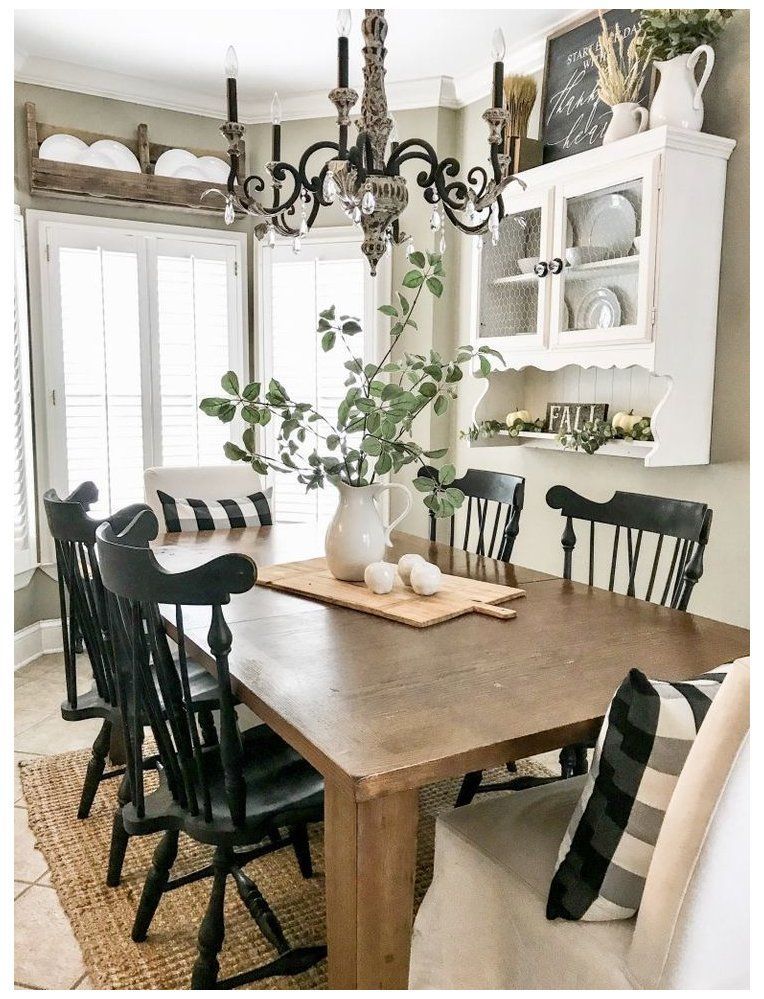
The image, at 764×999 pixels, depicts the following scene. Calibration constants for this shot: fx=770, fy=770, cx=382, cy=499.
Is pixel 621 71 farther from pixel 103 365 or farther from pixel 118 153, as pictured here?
pixel 103 365

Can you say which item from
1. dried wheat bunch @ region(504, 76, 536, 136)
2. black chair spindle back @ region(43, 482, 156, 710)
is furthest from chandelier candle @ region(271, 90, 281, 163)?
dried wheat bunch @ region(504, 76, 536, 136)

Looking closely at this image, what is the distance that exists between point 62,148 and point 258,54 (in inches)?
41.2

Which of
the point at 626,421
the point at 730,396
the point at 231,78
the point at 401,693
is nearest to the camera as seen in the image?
the point at 401,693

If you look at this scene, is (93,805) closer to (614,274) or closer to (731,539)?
(731,539)

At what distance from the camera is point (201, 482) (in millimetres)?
3076

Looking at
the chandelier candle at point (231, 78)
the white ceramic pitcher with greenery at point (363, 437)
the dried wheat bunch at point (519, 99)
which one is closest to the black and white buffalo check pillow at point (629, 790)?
the white ceramic pitcher with greenery at point (363, 437)

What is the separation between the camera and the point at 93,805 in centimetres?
247

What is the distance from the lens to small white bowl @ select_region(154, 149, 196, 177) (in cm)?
394

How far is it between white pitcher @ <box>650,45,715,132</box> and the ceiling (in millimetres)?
840

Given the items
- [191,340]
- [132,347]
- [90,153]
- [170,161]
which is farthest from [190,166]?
[132,347]

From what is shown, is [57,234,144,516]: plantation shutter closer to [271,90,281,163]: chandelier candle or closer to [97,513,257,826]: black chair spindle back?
[271,90,281,163]: chandelier candle

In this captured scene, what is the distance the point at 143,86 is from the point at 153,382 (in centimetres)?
147

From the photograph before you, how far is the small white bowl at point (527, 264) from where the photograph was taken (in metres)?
3.14

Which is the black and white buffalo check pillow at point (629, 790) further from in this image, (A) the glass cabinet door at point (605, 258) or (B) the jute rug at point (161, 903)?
(A) the glass cabinet door at point (605, 258)
